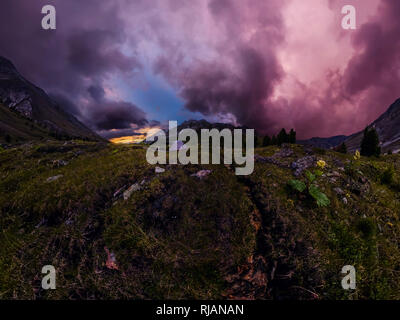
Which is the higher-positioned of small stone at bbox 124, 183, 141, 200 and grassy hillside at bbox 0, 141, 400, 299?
small stone at bbox 124, 183, 141, 200


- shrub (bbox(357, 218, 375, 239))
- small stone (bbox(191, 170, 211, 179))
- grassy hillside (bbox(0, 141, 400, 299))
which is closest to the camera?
grassy hillside (bbox(0, 141, 400, 299))

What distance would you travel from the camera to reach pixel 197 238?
467 cm

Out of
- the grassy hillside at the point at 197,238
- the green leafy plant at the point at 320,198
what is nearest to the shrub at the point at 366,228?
the grassy hillside at the point at 197,238

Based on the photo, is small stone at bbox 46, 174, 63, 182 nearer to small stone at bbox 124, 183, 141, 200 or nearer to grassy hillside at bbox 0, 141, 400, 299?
grassy hillside at bbox 0, 141, 400, 299

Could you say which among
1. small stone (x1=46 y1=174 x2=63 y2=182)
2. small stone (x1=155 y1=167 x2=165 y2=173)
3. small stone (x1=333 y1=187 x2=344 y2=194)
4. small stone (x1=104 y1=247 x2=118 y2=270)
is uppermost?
small stone (x1=155 y1=167 x2=165 y2=173)

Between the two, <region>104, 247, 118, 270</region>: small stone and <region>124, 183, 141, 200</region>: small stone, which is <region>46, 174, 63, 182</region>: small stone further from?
<region>104, 247, 118, 270</region>: small stone

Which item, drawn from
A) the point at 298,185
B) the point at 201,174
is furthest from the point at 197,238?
the point at 298,185

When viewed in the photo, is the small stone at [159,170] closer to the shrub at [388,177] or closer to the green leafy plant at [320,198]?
the green leafy plant at [320,198]

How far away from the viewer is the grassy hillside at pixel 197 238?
411 centimetres

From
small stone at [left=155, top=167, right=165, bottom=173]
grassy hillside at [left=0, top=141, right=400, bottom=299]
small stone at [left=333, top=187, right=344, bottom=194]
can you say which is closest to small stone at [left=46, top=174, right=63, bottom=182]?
grassy hillside at [left=0, top=141, right=400, bottom=299]

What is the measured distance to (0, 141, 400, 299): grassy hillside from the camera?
4.11 m

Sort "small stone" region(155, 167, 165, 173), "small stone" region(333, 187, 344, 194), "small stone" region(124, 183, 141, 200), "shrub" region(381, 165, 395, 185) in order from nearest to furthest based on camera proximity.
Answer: "small stone" region(124, 183, 141, 200), "small stone" region(333, 187, 344, 194), "small stone" region(155, 167, 165, 173), "shrub" region(381, 165, 395, 185)

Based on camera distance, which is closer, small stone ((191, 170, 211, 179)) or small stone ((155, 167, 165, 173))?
small stone ((191, 170, 211, 179))
